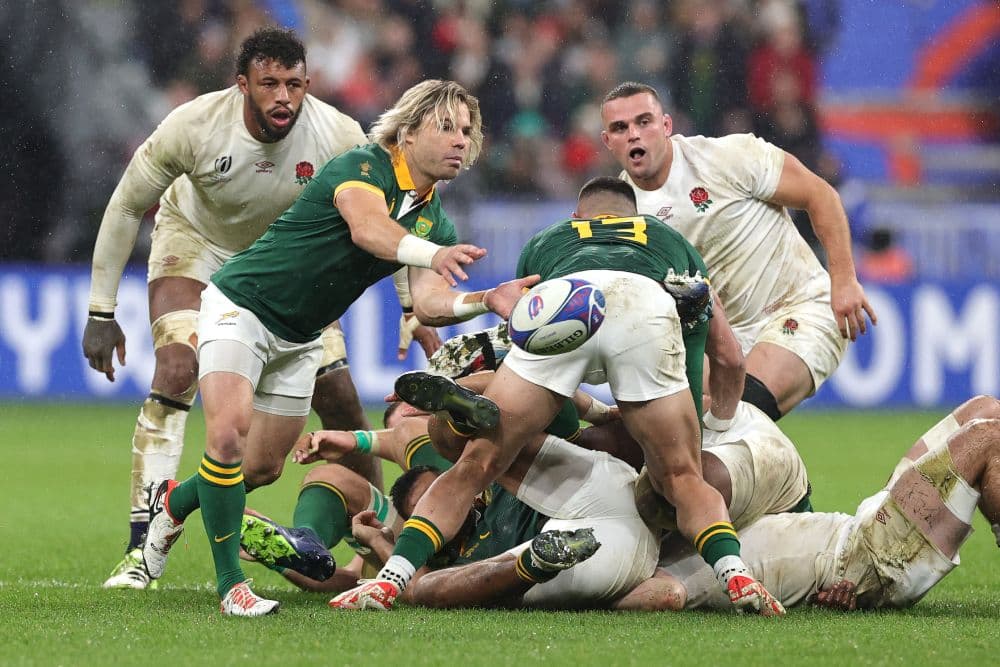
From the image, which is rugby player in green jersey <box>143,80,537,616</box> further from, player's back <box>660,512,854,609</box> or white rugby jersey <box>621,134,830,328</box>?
white rugby jersey <box>621,134,830,328</box>

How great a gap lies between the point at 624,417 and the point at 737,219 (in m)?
2.30

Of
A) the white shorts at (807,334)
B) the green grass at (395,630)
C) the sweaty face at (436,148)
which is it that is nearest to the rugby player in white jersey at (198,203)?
the green grass at (395,630)

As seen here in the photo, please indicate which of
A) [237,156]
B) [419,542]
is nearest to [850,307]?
[419,542]

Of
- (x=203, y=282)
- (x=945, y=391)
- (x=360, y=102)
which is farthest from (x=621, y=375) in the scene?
(x=360, y=102)

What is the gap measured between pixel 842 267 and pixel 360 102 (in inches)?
322

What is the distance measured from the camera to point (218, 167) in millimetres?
6461

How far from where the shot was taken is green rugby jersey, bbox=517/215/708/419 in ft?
16.6

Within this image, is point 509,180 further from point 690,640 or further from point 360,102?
point 690,640

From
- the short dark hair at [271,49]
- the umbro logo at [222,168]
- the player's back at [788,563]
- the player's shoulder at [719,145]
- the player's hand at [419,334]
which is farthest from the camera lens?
the player's shoulder at [719,145]

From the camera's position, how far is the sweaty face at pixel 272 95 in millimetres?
6219

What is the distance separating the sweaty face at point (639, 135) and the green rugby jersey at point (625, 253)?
4.95 ft

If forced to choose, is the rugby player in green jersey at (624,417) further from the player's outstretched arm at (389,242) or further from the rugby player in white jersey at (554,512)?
the player's outstretched arm at (389,242)

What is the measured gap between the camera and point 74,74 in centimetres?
1362

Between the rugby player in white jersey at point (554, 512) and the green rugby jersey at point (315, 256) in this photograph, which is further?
the green rugby jersey at point (315, 256)
